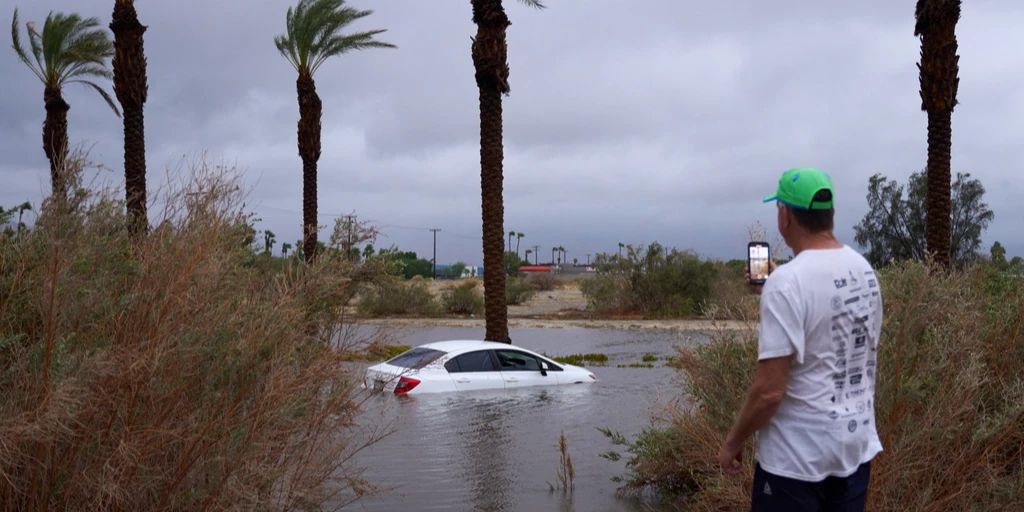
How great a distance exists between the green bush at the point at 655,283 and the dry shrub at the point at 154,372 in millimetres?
47761

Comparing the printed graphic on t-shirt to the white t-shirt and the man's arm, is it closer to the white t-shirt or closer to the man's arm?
the white t-shirt

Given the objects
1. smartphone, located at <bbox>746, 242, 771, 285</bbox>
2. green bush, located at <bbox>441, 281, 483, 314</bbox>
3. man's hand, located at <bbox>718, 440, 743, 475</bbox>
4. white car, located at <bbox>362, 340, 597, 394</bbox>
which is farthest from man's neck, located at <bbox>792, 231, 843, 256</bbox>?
green bush, located at <bbox>441, 281, 483, 314</bbox>

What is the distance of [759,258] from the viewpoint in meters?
6.43

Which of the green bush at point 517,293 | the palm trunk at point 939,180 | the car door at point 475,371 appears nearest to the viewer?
the car door at point 475,371

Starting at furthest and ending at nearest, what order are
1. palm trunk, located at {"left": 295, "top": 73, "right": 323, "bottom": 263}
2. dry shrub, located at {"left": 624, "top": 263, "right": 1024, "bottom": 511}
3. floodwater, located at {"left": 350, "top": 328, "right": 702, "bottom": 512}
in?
palm trunk, located at {"left": 295, "top": 73, "right": 323, "bottom": 263} → floodwater, located at {"left": 350, "top": 328, "right": 702, "bottom": 512} → dry shrub, located at {"left": 624, "top": 263, "right": 1024, "bottom": 511}

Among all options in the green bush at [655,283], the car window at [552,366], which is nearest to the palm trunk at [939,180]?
the car window at [552,366]

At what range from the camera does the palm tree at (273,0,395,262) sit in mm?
29922

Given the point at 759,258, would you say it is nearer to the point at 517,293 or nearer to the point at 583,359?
the point at 583,359

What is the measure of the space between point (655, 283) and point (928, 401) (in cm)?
4855

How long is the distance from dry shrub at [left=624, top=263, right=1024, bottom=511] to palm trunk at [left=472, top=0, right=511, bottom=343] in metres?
14.8

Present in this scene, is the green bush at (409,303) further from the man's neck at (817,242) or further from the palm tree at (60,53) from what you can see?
the man's neck at (817,242)

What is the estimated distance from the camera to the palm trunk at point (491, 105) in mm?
23547

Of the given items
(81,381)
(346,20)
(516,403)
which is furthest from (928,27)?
(81,381)

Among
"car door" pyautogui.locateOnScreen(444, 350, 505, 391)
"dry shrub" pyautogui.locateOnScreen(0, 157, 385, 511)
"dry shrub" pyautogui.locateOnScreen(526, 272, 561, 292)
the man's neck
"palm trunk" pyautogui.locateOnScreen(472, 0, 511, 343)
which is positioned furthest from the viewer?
"dry shrub" pyautogui.locateOnScreen(526, 272, 561, 292)
